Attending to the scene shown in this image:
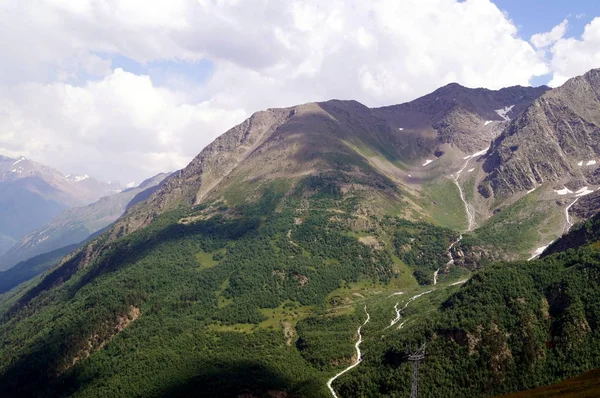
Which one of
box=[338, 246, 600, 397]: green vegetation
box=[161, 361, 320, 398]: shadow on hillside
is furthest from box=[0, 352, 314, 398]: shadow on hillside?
box=[338, 246, 600, 397]: green vegetation

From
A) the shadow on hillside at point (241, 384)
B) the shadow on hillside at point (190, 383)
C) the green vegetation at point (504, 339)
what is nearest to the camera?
the green vegetation at point (504, 339)

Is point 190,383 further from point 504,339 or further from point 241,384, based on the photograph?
point 504,339

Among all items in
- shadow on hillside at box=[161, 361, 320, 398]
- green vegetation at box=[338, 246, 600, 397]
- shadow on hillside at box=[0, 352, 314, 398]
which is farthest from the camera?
shadow on hillside at box=[0, 352, 314, 398]

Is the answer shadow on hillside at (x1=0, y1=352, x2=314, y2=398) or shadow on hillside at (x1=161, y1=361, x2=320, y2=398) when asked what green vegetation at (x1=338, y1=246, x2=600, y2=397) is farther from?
shadow on hillside at (x1=0, y1=352, x2=314, y2=398)

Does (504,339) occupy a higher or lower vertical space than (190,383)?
lower

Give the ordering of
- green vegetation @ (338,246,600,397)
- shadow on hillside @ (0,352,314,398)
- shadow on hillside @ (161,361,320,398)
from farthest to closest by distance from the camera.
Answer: shadow on hillside @ (0,352,314,398) < shadow on hillside @ (161,361,320,398) < green vegetation @ (338,246,600,397)

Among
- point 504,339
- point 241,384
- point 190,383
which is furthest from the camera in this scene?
point 190,383

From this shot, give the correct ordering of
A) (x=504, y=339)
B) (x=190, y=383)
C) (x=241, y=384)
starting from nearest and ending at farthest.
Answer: (x=504, y=339) < (x=241, y=384) < (x=190, y=383)

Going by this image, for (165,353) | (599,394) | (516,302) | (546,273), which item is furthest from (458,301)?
(165,353)

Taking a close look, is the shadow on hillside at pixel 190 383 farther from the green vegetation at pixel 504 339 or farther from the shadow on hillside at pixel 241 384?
the green vegetation at pixel 504 339

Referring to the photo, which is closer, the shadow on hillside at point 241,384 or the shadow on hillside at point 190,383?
the shadow on hillside at point 241,384

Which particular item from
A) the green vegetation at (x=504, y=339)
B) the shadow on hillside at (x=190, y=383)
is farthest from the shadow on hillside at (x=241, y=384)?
the green vegetation at (x=504, y=339)

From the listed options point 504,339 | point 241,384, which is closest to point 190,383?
point 241,384

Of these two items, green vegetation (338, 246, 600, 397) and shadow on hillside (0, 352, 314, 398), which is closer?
green vegetation (338, 246, 600, 397)
